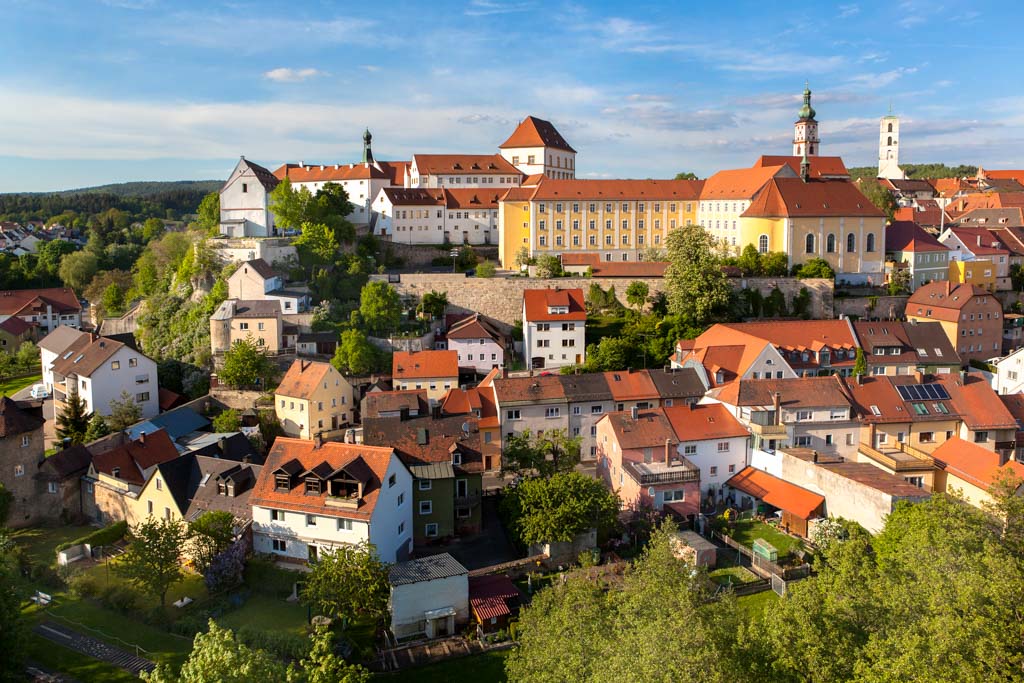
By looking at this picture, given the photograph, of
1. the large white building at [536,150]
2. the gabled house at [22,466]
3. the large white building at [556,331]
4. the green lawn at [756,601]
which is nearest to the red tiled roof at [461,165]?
the large white building at [536,150]

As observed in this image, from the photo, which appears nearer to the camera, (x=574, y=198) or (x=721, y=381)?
(x=721, y=381)

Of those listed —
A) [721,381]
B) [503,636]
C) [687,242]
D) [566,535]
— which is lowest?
[503,636]

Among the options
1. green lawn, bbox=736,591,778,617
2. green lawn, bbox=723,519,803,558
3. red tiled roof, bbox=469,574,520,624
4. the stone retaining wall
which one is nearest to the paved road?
red tiled roof, bbox=469,574,520,624

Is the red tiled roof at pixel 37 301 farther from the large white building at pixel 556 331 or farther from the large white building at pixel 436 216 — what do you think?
the large white building at pixel 556 331

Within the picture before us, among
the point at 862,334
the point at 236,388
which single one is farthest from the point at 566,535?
the point at 862,334

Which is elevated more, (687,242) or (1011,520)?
(687,242)

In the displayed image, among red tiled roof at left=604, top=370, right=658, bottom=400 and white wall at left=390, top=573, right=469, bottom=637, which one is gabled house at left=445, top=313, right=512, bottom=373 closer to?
red tiled roof at left=604, top=370, right=658, bottom=400

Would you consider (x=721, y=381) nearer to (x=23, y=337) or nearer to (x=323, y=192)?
(x=323, y=192)
